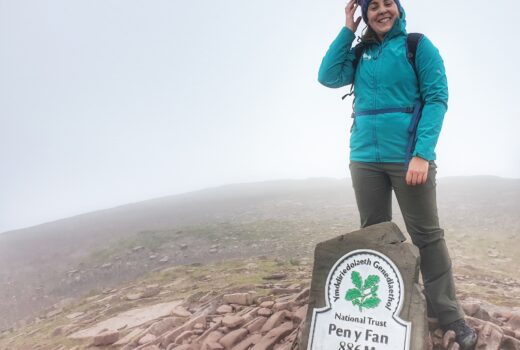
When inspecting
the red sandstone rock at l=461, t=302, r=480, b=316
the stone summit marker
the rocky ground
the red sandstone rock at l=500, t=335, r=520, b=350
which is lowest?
the red sandstone rock at l=500, t=335, r=520, b=350

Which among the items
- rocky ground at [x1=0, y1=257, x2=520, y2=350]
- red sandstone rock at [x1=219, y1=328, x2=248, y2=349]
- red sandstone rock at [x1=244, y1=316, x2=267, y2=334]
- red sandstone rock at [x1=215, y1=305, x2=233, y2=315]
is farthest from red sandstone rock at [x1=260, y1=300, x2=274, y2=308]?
red sandstone rock at [x1=219, y1=328, x2=248, y2=349]

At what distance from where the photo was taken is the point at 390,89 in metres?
4.05

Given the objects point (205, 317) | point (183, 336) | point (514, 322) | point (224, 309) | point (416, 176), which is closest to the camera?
point (416, 176)

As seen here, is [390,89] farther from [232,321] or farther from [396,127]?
[232,321]

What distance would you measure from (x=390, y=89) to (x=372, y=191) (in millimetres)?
1150

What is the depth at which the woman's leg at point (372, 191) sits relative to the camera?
4391 millimetres

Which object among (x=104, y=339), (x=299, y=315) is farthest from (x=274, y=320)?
(x=104, y=339)

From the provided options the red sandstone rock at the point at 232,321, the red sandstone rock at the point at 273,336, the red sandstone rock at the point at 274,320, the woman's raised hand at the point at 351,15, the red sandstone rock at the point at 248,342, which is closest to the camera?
the woman's raised hand at the point at 351,15

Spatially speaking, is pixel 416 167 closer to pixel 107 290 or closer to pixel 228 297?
pixel 228 297

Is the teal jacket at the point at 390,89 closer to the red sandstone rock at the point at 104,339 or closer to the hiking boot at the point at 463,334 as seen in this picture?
the hiking boot at the point at 463,334

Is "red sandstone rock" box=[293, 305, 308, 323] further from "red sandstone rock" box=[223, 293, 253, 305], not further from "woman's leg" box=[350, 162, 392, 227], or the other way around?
"woman's leg" box=[350, 162, 392, 227]

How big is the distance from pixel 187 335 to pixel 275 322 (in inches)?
53.9

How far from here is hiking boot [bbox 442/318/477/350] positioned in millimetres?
4414

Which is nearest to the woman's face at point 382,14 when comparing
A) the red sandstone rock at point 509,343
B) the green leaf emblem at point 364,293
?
the green leaf emblem at point 364,293
